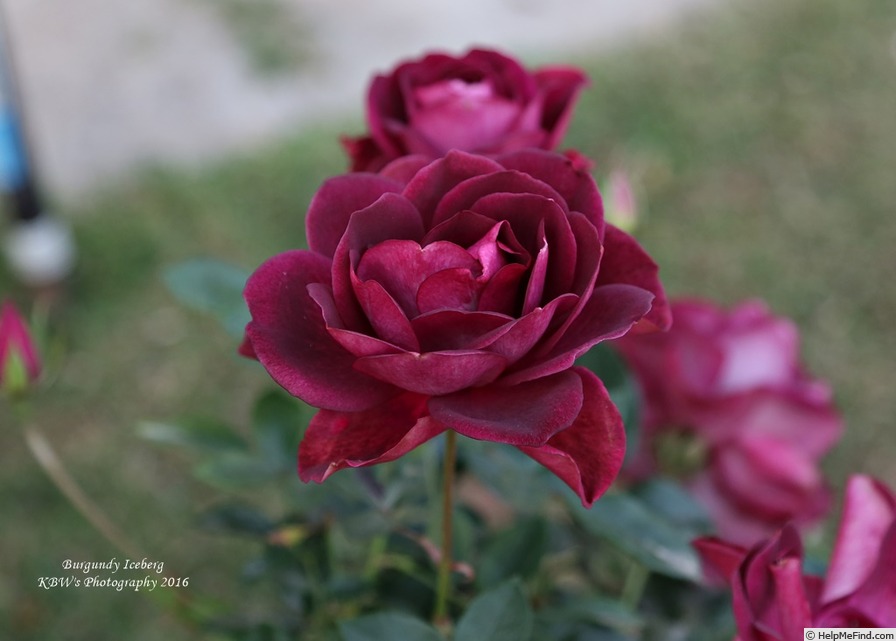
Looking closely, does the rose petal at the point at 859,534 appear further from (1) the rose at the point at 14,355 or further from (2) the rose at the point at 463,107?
(1) the rose at the point at 14,355

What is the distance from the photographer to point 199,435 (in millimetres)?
574

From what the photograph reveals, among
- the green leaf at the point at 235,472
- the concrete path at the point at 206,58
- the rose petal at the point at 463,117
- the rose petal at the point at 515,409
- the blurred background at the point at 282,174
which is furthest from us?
the concrete path at the point at 206,58

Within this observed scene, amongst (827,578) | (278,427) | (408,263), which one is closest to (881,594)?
(827,578)

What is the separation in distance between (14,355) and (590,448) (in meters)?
0.41

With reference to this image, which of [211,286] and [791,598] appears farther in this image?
[211,286]

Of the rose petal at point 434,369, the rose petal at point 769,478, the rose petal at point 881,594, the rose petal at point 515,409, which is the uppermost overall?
the rose petal at point 434,369

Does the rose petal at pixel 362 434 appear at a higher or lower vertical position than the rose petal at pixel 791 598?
higher

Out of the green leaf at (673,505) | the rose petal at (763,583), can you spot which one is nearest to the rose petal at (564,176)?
the rose petal at (763,583)

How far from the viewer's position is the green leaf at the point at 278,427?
55 centimetres

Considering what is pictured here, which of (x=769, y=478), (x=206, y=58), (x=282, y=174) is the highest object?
(x=769, y=478)

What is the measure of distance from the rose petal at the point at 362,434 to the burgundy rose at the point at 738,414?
0.29m

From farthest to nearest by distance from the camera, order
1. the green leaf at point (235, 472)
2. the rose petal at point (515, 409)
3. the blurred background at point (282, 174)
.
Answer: the blurred background at point (282, 174), the green leaf at point (235, 472), the rose petal at point (515, 409)

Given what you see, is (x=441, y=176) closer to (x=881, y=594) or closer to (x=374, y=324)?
(x=374, y=324)

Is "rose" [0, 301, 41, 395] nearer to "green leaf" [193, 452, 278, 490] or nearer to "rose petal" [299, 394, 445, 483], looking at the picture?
"green leaf" [193, 452, 278, 490]
